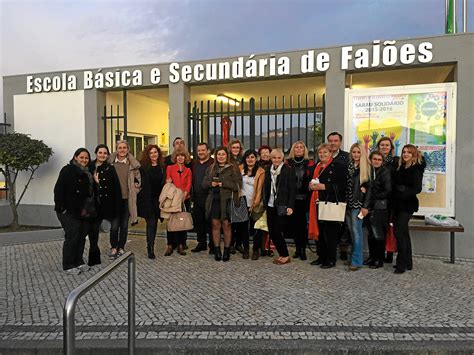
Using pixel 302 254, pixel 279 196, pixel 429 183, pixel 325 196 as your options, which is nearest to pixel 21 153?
pixel 279 196

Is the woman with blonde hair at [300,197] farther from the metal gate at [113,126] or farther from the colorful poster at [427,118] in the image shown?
the metal gate at [113,126]

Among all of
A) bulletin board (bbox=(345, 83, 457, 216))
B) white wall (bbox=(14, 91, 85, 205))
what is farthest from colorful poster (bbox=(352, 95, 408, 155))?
white wall (bbox=(14, 91, 85, 205))

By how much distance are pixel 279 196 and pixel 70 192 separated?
2.83 m

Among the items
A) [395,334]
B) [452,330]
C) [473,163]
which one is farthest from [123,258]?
[473,163]

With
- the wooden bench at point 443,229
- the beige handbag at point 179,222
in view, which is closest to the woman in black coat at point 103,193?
the beige handbag at point 179,222

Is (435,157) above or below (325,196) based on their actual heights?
above

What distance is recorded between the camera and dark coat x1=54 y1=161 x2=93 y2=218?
5.61 metres

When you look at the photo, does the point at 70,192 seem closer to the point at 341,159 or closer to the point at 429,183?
the point at 341,159

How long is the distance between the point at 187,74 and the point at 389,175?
4532mm

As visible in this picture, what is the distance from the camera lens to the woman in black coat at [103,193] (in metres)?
6.05

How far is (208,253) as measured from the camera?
22.9 ft

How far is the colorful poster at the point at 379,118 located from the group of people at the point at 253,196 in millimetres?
1155

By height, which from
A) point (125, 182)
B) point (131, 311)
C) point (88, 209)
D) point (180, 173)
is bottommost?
point (131, 311)

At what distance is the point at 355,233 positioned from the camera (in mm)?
5816
